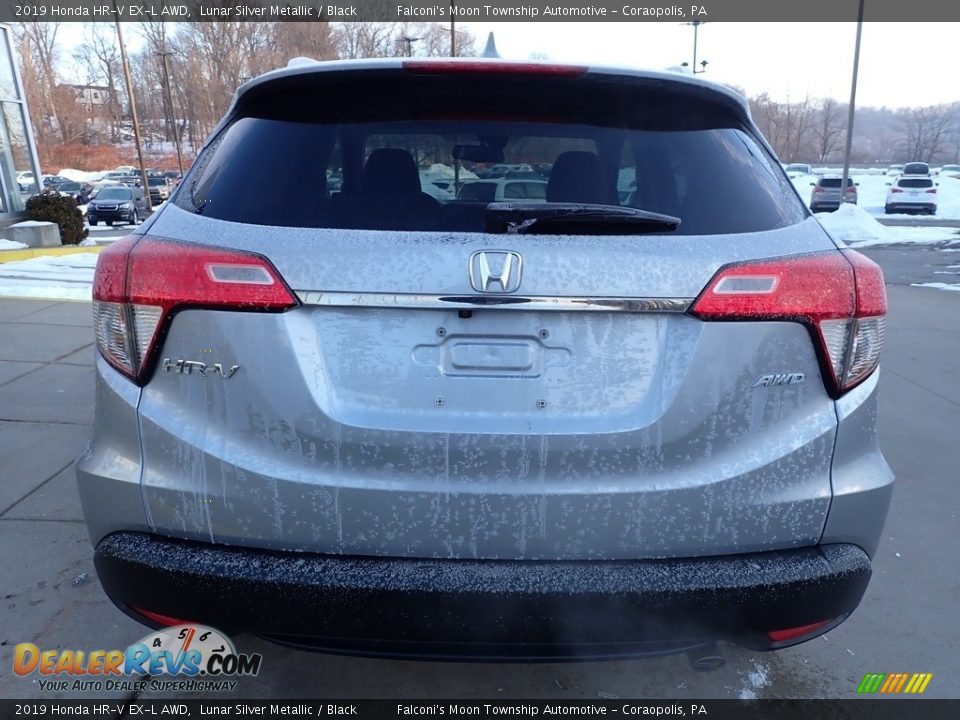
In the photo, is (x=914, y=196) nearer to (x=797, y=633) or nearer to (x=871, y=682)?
(x=871, y=682)

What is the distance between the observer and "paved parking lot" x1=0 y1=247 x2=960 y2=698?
2.29 meters

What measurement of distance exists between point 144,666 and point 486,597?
1320 mm

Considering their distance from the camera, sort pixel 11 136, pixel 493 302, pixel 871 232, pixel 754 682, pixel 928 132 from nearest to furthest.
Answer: pixel 493 302 → pixel 754 682 → pixel 11 136 → pixel 871 232 → pixel 928 132

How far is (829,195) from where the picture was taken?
31859 millimetres

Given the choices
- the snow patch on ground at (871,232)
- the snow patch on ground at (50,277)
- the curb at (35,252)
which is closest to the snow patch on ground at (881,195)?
the snow patch on ground at (871,232)

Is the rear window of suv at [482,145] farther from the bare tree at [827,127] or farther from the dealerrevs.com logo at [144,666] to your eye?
the bare tree at [827,127]

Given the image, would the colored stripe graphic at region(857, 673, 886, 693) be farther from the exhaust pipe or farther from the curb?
the curb

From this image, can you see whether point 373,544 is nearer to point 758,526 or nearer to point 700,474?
point 700,474

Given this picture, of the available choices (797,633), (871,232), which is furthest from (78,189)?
(797,633)

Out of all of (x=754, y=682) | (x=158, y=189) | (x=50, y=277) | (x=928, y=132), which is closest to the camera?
(x=754, y=682)

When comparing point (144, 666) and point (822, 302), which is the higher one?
point (822, 302)

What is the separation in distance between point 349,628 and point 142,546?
551 mm

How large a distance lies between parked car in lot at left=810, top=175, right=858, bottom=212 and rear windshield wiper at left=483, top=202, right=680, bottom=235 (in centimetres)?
3319

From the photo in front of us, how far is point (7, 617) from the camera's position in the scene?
8.44 ft
